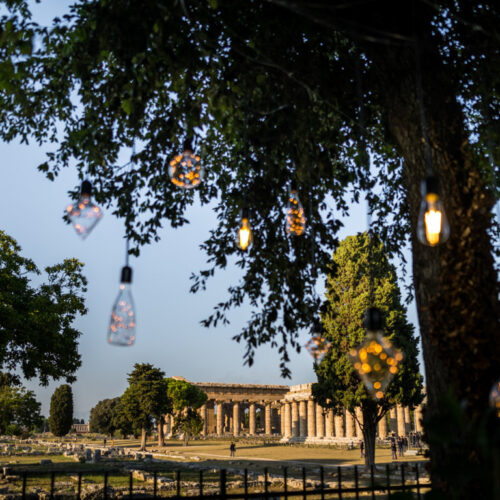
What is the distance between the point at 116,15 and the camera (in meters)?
6.54

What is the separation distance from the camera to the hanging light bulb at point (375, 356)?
6355 mm

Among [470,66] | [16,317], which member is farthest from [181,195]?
[16,317]

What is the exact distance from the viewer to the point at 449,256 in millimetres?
6199

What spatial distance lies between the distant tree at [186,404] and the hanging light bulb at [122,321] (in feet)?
196

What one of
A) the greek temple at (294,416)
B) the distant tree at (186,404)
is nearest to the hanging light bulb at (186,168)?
the greek temple at (294,416)

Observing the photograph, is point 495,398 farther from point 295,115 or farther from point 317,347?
point 295,115

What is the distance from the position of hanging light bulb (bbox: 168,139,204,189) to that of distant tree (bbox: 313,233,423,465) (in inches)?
827

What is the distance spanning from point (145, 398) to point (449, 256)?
165ft

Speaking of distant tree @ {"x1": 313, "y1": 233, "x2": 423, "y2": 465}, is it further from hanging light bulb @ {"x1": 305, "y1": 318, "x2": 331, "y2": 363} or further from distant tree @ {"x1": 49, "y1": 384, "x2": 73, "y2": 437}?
distant tree @ {"x1": 49, "y1": 384, "x2": 73, "y2": 437}

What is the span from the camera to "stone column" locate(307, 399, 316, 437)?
6944cm

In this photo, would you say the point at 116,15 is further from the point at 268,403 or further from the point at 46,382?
the point at 268,403

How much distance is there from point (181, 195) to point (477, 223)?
6.13 meters

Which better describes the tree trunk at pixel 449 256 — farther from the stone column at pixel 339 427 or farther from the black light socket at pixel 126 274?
the stone column at pixel 339 427

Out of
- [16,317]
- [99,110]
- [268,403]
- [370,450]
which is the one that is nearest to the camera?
[99,110]
